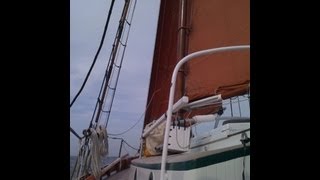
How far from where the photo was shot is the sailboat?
156cm

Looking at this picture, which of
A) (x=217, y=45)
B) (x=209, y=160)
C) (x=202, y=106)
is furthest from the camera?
(x=217, y=45)

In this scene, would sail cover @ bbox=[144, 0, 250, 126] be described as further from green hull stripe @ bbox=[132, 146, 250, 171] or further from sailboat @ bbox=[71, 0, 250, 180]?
green hull stripe @ bbox=[132, 146, 250, 171]

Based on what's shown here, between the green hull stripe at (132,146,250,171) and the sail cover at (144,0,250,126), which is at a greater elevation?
the sail cover at (144,0,250,126)

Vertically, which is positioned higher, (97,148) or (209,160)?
(97,148)

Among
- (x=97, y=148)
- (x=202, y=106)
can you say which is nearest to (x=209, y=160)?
(x=202, y=106)

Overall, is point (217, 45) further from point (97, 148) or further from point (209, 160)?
point (97, 148)

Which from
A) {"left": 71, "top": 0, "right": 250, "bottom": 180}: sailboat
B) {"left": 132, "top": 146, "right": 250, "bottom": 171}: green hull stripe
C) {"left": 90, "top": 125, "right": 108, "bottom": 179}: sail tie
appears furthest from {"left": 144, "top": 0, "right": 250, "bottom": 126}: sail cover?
{"left": 90, "top": 125, "right": 108, "bottom": 179}: sail tie

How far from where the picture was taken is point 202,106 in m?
2.02

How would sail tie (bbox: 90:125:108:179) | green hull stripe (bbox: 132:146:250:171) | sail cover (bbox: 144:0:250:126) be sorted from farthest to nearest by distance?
1. sail tie (bbox: 90:125:108:179)
2. sail cover (bbox: 144:0:250:126)
3. green hull stripe (bbox: 132:146:250:171)

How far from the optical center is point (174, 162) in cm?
158
